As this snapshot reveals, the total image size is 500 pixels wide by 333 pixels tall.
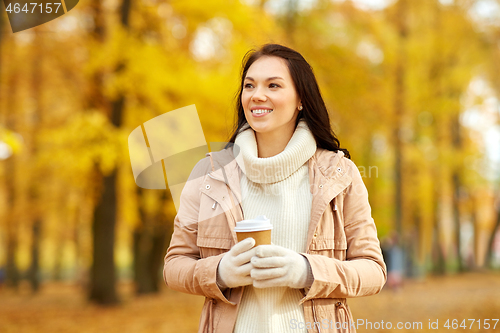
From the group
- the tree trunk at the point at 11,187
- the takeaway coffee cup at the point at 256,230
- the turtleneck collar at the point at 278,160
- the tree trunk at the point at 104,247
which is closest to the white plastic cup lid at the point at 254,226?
the takeaway coffee cup at the point at 256,230

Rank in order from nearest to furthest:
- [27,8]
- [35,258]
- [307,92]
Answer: [307,92] < [27,8] < [35,258]

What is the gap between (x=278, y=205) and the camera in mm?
2084

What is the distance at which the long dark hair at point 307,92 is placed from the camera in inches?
86.0

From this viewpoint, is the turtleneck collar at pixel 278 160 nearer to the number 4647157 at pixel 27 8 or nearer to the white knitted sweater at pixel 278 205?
the white knitted sweater at pixel 278 205

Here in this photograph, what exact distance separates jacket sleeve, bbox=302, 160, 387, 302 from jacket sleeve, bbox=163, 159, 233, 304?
15.5 inches

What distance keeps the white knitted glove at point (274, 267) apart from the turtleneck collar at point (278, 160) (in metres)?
0.44

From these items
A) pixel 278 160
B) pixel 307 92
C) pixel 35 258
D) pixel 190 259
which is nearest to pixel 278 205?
pixel 278 160

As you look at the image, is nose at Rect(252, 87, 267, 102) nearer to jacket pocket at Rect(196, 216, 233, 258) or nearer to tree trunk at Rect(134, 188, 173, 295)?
jacket pocket at Rect(196, 216, 233, 258)

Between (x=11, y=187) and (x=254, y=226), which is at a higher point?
(x=11, y=187)

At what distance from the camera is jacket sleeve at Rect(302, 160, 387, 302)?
6.09 feet

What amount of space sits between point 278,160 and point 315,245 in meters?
0.41

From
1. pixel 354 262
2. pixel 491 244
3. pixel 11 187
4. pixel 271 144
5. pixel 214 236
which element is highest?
pixel 271 144

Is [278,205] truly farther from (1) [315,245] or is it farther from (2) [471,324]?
(2) [471,324]

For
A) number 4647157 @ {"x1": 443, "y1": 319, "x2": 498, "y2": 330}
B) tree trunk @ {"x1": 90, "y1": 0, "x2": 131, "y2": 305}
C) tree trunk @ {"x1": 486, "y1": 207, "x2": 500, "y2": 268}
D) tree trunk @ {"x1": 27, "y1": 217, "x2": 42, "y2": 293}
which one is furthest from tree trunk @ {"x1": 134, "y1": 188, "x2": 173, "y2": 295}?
tree trunk @ {"x1": 486, "y1": 207, "x2": 500, "y2": 268}
